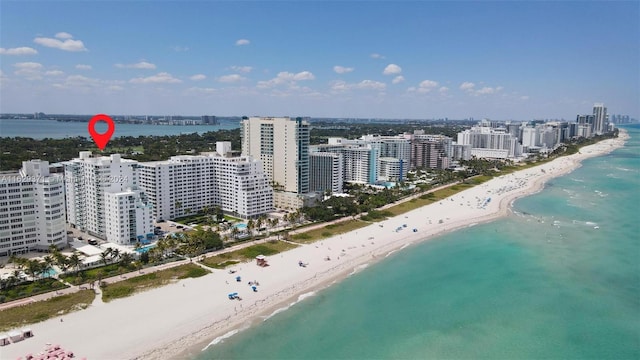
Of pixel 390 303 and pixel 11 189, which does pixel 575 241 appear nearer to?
pixel 390 303

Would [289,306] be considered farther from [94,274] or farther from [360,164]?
[360,164]

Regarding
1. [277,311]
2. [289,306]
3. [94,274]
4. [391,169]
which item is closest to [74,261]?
[94,274]

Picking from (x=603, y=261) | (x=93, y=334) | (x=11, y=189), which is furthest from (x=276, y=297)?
(x=603, y=261)

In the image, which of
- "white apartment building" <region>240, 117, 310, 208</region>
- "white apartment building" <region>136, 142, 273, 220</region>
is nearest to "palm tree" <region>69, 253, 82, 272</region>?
"white apartment building" <region>136, 142, 273, 220</region>

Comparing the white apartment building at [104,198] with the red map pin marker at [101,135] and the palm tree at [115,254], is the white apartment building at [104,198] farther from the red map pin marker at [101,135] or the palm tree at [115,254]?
the red map pin marker at [101,135]

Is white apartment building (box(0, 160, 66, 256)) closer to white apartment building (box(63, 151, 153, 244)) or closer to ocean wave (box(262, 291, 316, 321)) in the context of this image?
white apartment building (box(63, 151, 153, 244))

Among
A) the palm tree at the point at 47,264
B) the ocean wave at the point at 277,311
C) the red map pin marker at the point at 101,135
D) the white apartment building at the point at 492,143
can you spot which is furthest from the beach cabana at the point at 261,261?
the white apartment building at the point at 492,143
